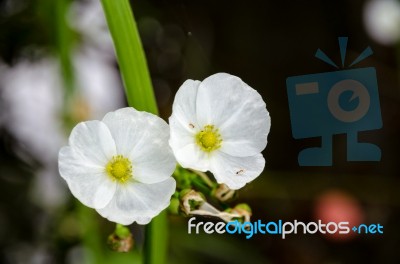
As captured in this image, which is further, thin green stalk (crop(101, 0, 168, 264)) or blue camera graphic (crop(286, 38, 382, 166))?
blue camera graphic (crop(286, 38, 382, 166))

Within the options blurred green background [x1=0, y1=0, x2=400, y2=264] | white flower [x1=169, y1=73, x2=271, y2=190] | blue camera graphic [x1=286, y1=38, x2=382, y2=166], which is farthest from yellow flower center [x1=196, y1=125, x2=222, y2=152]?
blurred green background [x1=0, y1=0, x2=400, y2=264]

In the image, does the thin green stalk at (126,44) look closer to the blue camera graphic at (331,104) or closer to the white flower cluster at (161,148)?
the white flower cluster at (161,148)

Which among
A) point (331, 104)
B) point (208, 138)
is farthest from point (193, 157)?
point (331, 104)

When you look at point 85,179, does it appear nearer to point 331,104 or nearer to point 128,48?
point 128,48

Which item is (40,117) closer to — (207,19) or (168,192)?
(207,19)

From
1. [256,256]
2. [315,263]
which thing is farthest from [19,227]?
[315,263]

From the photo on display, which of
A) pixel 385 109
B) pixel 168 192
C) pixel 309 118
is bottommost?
pixel 168 192

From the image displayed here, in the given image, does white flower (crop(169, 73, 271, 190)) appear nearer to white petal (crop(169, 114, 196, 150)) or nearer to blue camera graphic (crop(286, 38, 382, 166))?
white petal (crop(169, 114, 196, 150))
